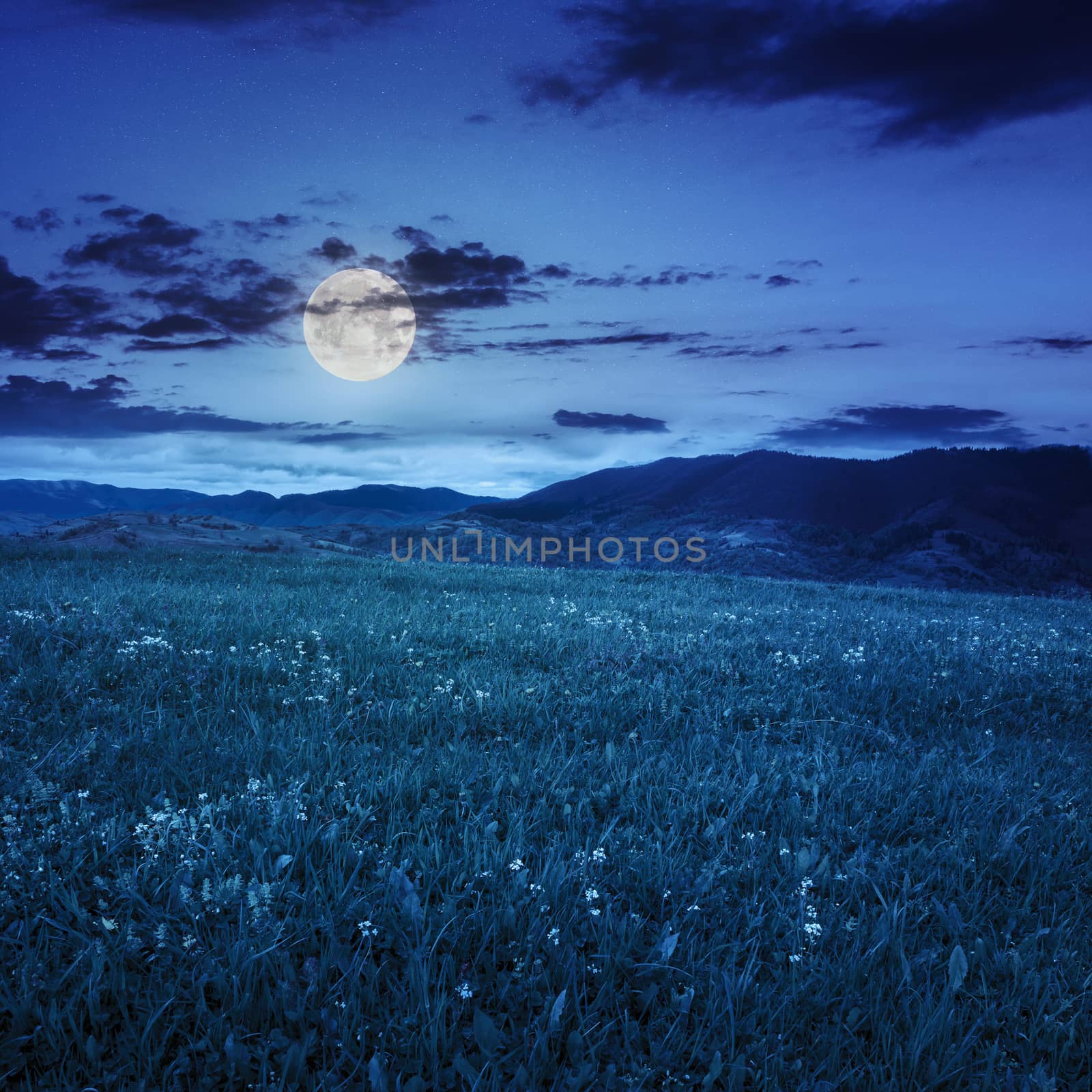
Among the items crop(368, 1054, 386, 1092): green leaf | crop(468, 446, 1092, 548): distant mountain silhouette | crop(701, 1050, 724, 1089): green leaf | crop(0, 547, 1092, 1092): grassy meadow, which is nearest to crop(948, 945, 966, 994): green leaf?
crop(0, 547, 1092, 1092): grassy meadow

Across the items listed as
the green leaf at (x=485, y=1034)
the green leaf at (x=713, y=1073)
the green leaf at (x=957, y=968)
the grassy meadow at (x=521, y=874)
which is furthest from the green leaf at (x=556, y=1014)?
the green leaf at (x=957, y=968)

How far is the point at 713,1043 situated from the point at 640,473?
181203 mm

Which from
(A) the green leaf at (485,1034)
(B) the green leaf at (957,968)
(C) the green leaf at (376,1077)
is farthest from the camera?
(B) the green leaf at (957,968)

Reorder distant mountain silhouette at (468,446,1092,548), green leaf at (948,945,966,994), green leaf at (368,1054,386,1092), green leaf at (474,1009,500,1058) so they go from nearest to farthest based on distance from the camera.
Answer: green leaf at (368,1054,386,1092) < green leaf at (474,1009,500,1058) < green leaf at (948,945,966,994) < distant mountain silhouette at (468,446,1092,548)

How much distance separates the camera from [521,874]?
121 inches

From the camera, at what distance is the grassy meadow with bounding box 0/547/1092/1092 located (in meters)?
2.35

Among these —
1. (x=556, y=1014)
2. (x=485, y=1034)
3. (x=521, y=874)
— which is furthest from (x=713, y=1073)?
(x=521, y=874)

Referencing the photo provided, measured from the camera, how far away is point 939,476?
131000 mm

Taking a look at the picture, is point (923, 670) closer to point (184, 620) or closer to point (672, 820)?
point (672, 820)

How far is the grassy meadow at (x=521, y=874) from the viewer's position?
235 centimetres

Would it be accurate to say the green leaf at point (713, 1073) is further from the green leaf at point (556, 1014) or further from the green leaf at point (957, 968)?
the green leaf at point (957, 968)

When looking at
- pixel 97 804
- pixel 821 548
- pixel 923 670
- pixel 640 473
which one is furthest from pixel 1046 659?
pixel 640 473

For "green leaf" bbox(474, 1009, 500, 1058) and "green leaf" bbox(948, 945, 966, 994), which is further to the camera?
"green leaf" bbox(948, 945, 966, 994)

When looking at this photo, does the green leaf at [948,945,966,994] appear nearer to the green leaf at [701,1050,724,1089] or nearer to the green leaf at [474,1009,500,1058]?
the green leaf at [701,1050,724,1089]
